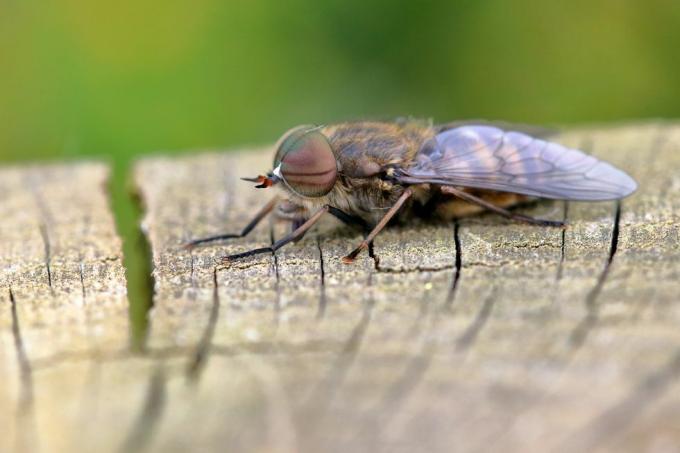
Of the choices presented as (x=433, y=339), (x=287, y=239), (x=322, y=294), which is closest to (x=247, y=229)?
(x=287, y=239)

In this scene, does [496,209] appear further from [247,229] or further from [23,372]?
[23,372]

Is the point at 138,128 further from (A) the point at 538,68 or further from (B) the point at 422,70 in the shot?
(A) the point at 538,68

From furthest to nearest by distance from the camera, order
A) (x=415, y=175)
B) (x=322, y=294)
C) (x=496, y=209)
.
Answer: (x=415, y=175), (x=496, y=209), (x=322, y=294)

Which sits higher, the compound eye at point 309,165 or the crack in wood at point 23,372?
the compound eye at point 309,165

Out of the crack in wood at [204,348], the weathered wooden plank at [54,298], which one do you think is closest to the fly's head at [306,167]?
the weathered wooden plank at [54,298]

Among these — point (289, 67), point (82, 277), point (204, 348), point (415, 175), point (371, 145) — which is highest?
point (289, 67)

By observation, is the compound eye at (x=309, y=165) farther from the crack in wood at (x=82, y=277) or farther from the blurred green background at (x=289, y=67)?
the blurred green background at (x=289, y=67)

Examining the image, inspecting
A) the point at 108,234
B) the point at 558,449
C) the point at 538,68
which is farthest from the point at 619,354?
the point at 538,68

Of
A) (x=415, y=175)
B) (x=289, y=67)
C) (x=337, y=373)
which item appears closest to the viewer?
(x=337, y=373)
